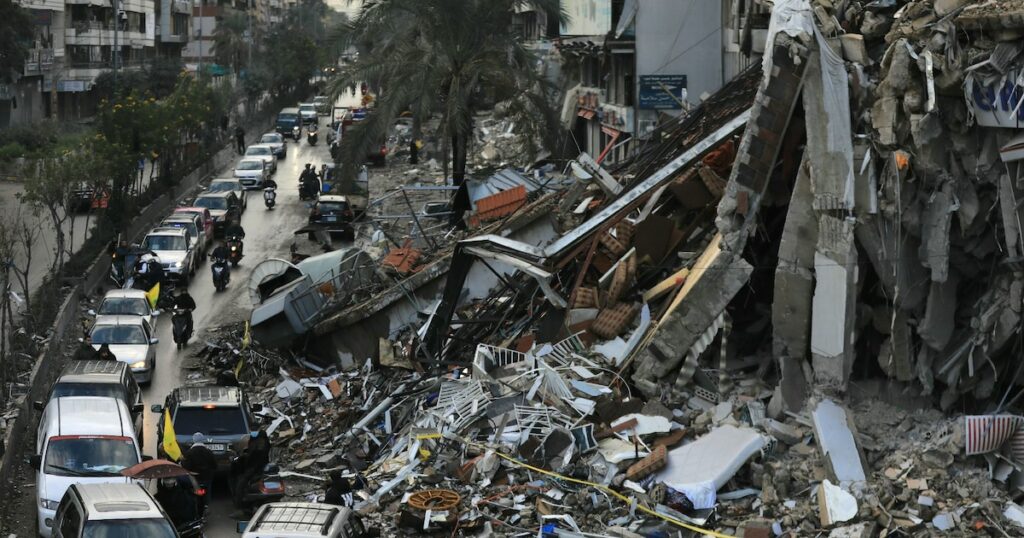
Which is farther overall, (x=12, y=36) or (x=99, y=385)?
(x=12, y=36)

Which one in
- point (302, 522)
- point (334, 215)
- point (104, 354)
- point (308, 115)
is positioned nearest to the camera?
point (302, 522)

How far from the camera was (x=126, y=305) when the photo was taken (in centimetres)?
2872

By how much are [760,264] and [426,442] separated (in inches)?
204

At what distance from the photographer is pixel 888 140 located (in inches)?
664

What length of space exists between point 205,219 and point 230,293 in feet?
24.6

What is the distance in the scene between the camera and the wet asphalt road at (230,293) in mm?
21203

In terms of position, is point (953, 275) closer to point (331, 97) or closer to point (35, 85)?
point (331, 97)

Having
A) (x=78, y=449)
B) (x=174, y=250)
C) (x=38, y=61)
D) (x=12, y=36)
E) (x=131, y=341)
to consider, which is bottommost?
(x=131, y=341)

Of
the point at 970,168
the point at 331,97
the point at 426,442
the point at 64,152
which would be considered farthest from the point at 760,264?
the point at 64,152

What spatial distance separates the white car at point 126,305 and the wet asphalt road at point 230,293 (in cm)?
71

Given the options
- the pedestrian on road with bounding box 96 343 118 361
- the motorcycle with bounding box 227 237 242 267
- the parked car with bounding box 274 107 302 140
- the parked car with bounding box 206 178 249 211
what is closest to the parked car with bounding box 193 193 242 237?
the parked car with bounding box 206 178 249 211

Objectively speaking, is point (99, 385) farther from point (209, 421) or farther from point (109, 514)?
point (109, 514)

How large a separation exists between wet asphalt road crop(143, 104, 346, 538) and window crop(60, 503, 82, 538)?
9.13 ft

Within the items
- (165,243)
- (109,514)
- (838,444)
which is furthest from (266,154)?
(109,514)
